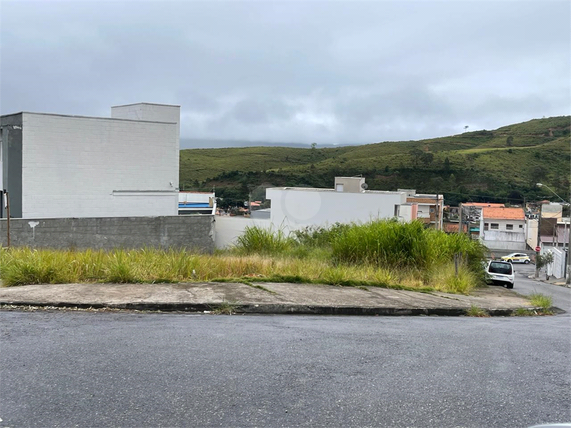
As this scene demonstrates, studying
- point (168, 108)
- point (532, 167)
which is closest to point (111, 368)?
point (168, 108)

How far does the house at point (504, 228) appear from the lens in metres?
76.3

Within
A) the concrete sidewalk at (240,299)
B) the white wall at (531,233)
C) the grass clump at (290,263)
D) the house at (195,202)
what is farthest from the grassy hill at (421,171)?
the concrete sidewalk at (240,299)

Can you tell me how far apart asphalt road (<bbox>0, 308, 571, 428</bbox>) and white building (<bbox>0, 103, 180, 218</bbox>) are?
21.8 m

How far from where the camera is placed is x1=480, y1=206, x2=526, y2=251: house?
76.3 meters

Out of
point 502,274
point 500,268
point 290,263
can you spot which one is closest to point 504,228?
point 500,268

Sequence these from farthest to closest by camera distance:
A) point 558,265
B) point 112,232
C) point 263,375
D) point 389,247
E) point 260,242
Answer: point 558,265 < point 112,232 < point 260,242 < point 389,247 < point 263,375

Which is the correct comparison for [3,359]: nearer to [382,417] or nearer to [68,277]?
[382,417]

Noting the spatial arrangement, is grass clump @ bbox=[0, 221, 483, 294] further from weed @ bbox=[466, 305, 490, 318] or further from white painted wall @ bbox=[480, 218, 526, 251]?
white painted wall @ bbox=[480, 218, 526, 251]

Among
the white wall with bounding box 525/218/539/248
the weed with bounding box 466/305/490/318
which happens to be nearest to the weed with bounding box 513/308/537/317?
the weed with bounding box 466/305/490/318

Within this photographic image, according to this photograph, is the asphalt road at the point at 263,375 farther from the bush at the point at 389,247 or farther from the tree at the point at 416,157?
the tree at the point at 416,157

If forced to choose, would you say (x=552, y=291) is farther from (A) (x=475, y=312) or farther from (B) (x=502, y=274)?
(A) (x=475, y=312)

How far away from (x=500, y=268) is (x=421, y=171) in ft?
Answer: 205

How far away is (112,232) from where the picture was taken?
2353cm

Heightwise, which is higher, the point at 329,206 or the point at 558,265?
the point at 329,206
